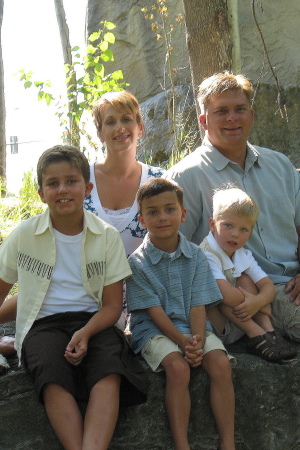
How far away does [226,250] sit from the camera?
9.68 ft

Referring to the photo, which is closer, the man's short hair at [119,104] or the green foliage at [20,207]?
the man's short hair at [119,104]

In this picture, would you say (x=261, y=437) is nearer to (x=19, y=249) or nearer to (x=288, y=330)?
(x=288, y=330)

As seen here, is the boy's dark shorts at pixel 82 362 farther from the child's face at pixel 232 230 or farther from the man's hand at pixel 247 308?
the child's face at pixel 232 230

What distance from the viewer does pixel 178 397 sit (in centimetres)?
247

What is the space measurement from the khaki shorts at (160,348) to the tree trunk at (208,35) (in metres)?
2.58

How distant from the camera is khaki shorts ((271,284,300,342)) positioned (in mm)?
2994

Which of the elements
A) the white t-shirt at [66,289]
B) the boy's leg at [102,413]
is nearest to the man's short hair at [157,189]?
the white t-shirt at [66,289]

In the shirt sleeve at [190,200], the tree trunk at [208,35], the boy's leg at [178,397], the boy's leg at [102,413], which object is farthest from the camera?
the tree trunk at [208,35]

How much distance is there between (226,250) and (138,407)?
35.6 inches

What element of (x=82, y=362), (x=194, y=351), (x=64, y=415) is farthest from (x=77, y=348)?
(x=194, y=351)

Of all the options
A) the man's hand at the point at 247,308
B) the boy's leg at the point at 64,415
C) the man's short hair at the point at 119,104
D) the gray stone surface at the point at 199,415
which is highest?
the man's short hair at the point at 119,104

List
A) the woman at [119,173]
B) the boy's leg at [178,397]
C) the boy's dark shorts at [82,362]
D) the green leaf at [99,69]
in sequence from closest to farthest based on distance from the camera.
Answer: the boy's dark shorts at [82,362]
the boy's leg at [178,397]
the woman at [119,173]
the green leaf at [99,69]

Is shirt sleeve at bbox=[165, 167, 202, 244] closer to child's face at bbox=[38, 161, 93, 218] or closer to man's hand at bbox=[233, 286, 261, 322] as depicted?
man's hand at bbox=[233, 286, 261, 322]

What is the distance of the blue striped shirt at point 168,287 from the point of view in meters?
2.70
